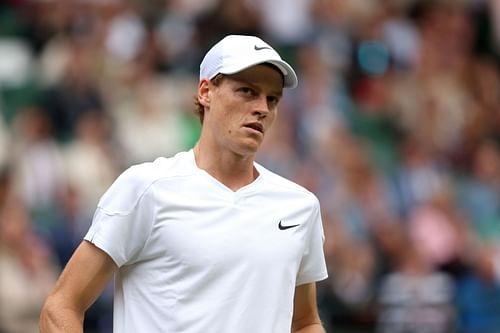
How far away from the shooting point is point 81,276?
4.70 metres

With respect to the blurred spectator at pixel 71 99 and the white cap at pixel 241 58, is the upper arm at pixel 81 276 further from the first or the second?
the blurred spectator at pixel 71 99

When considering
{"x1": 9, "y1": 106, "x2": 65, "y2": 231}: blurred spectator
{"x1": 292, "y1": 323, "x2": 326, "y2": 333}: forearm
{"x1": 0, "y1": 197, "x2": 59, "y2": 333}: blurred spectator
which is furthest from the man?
{"x1": 9, "y1": 106, "x2": 65, "y2": 231}: blurred spectator

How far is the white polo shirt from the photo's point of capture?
469 centimetres

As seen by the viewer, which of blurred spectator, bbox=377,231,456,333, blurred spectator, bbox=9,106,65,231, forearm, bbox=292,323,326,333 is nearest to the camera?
forearm, bbox=292,323,326,333

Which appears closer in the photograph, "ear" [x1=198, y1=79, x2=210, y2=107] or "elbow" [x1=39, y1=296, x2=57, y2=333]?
"elbow" [x1=39, y1=296, x2=57, y2=333]

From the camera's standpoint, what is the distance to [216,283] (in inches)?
185

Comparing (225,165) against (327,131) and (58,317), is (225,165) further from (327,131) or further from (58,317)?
(327,131)

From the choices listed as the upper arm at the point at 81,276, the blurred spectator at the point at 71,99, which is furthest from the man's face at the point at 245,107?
the blurred spectator at the point at 71,99

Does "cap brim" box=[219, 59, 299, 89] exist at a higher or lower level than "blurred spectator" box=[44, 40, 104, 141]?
higher

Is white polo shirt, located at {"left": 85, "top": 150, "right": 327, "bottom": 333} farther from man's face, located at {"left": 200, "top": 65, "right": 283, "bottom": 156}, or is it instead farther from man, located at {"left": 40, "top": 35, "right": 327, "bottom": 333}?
man's face, located at {"left": 200, "top": 65, "right": 283, "bottom": 156}

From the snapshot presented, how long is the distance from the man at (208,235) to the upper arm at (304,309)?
247 mm

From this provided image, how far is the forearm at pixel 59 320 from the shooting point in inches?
183

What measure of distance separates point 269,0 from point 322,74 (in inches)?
45.8

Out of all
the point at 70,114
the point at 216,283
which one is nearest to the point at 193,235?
the point at 216,283
